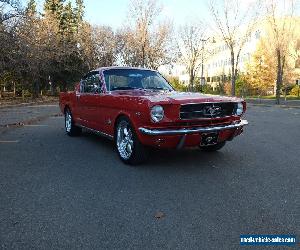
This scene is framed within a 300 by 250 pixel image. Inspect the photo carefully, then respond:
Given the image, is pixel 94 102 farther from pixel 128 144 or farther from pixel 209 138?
pixel 209 138

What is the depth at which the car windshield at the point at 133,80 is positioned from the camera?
7211 millimetres

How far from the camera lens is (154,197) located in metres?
4.45

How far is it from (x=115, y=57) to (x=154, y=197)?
51558mm

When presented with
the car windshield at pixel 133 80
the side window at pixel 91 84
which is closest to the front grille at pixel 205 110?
the car windshield at pixel 133 80

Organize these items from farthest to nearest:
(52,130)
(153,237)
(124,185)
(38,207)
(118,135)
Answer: (52,130), (118,135), (124,185), (38,207), (153,237)

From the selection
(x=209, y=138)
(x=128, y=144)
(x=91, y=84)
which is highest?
(x=91, y=84)

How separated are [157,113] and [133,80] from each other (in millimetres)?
2052

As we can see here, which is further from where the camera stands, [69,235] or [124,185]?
[124,185]

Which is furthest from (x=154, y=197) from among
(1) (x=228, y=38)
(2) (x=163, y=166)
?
(1) (x=228, y=38)

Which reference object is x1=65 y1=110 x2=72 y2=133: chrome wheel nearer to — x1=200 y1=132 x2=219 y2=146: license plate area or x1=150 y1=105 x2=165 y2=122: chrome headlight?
x1=150 y1=105 x2=165 y2=122: chrome headlight

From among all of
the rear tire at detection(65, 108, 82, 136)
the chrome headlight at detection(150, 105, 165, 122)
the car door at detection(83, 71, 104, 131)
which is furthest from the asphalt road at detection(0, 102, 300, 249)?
the rear tire at detection(65, 108, 82, 136)

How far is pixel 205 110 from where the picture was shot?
580 centimetres

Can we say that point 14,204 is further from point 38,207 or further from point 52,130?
point 52,130

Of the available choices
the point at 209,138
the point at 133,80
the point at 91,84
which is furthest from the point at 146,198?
the point at 91,84
